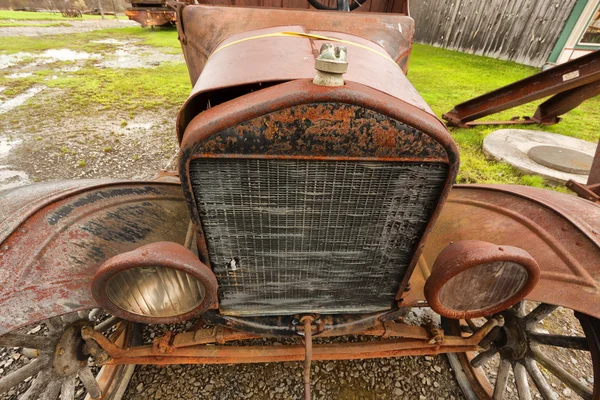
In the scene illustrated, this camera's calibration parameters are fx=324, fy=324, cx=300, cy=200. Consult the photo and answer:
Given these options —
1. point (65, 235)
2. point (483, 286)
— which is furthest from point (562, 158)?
point (65, 235)

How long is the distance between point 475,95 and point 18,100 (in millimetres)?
8630

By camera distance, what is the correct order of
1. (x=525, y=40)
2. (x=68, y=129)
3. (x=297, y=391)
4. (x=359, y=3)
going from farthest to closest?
(x=525, y=40) < (x=68, y=129) < (x=359, y=3) < (x=297, y=391)

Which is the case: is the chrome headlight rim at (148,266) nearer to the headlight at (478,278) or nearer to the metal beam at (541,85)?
the headlight at (478,278)

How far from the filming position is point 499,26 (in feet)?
30.1

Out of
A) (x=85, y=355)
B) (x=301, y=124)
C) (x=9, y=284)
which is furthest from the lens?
(x=85, y=355)

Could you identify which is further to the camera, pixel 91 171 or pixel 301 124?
pixel 91 171

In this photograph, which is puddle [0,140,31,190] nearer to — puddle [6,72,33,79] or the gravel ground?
the gravel ground

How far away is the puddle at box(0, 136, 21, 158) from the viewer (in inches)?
162

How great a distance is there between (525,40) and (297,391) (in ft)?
34.4

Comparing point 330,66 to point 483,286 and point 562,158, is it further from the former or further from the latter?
point 562,158

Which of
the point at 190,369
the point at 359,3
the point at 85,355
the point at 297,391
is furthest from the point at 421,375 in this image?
the point at 359,3

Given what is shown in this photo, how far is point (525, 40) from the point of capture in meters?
8.62

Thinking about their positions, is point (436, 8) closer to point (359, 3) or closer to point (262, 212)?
point (359, 3)

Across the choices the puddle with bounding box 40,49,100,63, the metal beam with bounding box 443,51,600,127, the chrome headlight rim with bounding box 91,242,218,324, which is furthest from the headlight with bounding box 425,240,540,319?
the puddle with bounding box 40,49,100,63
